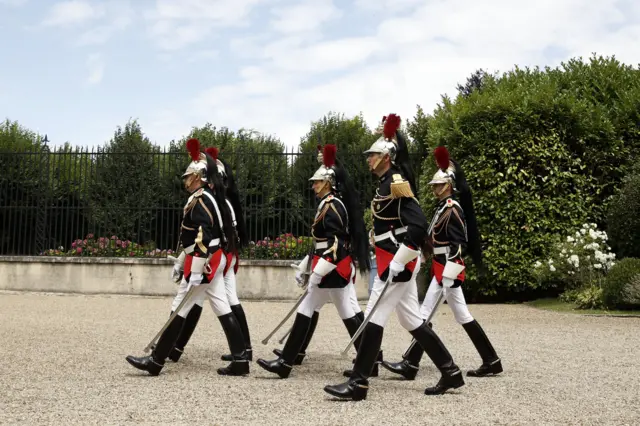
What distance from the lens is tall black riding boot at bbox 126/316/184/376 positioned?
21.2 feet

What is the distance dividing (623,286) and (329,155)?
6.90 meters

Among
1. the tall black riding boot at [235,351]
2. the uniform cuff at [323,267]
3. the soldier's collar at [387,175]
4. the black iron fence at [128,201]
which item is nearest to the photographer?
the soldier's collar at [387,175]

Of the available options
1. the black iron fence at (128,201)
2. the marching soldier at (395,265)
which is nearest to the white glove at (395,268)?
Answer: the marching soldier at (395,265)

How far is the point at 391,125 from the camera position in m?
6.02

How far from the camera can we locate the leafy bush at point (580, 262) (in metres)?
13.1

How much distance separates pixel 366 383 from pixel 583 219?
9.37m

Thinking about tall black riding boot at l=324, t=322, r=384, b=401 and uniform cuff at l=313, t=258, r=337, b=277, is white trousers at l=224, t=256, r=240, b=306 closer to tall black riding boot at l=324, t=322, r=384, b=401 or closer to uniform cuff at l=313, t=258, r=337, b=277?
uniform cuff at l=313, t=258, r=337, b=277

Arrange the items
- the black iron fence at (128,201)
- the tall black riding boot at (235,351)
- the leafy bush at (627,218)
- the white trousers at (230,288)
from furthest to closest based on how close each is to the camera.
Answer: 1. the black iron fence at (128,201)
2. the leafy bush at (627,218)
3. the white trousers at (230,288)
4. the tall black riding boot at (235,351)

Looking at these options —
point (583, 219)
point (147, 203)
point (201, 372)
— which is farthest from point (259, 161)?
point (201, 372)

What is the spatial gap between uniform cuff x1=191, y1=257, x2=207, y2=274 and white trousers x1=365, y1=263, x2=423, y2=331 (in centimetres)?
143

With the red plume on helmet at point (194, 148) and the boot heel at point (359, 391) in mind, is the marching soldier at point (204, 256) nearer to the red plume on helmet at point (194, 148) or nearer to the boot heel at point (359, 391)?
the red plume on helmet at point (194, 148)

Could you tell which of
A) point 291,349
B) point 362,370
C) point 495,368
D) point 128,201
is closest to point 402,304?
point 362,370

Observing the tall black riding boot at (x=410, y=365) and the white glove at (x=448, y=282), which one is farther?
the tall black riding boot at (x=410, y=365)

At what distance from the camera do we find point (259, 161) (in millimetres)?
16109
